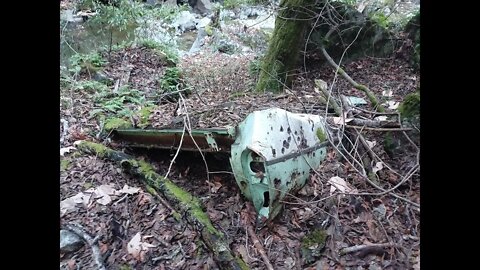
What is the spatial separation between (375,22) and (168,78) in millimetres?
3832

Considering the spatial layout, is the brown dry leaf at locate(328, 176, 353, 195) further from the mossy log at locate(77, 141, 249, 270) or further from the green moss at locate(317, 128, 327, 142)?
the mossy log at locate(77, 141, 249, 270)

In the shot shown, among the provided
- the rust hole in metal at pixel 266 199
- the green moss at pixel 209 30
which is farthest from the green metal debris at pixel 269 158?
the green moss at pixel 209 30

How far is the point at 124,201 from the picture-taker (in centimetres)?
330

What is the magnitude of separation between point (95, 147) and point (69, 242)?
136cm

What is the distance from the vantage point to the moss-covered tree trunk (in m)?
5.79

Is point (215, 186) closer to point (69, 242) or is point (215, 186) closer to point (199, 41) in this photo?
point (69, 242)

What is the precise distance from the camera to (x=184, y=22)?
507 inches
